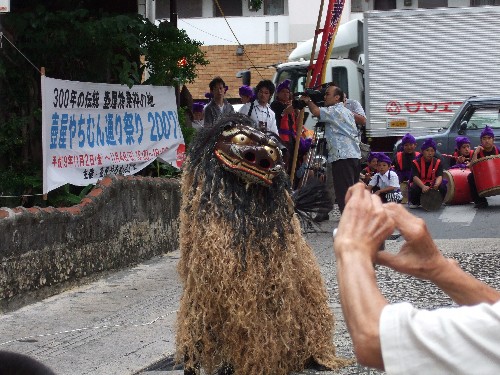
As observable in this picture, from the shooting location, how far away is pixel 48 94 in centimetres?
951

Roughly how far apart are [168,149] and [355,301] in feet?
31.6

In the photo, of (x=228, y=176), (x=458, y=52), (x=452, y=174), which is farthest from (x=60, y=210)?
(x=458, y=52)

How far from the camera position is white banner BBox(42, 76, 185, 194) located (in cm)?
961

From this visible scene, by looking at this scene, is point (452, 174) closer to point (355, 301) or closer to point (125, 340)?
point (125, 340)

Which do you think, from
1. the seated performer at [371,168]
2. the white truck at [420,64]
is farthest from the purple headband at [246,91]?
the white truck at [420,64]

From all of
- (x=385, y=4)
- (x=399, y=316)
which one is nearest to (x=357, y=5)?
(x=385, y=4)

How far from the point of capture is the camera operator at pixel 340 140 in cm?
1114

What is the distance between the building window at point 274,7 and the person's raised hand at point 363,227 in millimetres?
33825

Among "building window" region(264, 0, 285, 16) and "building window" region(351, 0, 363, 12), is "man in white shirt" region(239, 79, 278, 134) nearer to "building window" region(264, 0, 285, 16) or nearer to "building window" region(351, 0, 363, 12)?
"building window" region(264, 0, 285, 16)

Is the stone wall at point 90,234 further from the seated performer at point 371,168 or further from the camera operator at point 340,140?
the seated performer at point 371,168

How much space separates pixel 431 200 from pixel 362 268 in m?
13.8

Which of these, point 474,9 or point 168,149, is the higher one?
point 474,9

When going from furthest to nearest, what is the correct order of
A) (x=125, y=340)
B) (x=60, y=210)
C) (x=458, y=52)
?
(x=458, y=52)
(x=60, y=210)
(x=125, y=340)

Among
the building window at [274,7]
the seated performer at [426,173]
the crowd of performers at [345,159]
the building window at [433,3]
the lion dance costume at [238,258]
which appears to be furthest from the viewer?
the building window at [433,3]
